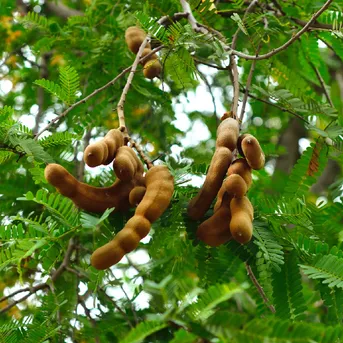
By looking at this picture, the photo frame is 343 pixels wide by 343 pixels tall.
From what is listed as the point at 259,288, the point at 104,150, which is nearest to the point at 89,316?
the point at 259,288

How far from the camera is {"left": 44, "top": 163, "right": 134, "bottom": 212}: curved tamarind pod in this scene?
1183 mm

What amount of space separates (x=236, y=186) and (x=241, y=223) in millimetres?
76

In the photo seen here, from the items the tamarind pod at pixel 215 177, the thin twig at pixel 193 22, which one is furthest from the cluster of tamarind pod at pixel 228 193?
the thin twig at pixel 193 22

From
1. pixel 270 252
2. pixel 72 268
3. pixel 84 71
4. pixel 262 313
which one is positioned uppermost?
pixel 84 71

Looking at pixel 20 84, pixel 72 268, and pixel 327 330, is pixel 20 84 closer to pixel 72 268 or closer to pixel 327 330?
pixel 72 268

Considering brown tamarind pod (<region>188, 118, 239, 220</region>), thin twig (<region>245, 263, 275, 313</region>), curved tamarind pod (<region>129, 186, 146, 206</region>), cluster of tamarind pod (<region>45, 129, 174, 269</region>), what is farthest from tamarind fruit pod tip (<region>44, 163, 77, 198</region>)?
→ thin twig (<region>245, 263, 275, 313</region>)

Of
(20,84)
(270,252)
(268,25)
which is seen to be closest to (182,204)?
(270,252)

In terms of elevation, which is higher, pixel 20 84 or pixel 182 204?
pixel 20 84

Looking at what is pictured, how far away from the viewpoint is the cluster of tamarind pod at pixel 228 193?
45.1 inches

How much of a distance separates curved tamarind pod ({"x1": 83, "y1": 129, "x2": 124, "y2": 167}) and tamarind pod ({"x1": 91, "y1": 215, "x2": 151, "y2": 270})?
0.40 ft

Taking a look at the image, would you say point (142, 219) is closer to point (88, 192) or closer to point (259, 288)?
point (88, 192)

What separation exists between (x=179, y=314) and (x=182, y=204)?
1.42ft

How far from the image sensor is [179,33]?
1.51 m

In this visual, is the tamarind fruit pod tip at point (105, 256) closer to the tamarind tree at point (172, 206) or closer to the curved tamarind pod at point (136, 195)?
the tamarind tree at point (172, 206)
